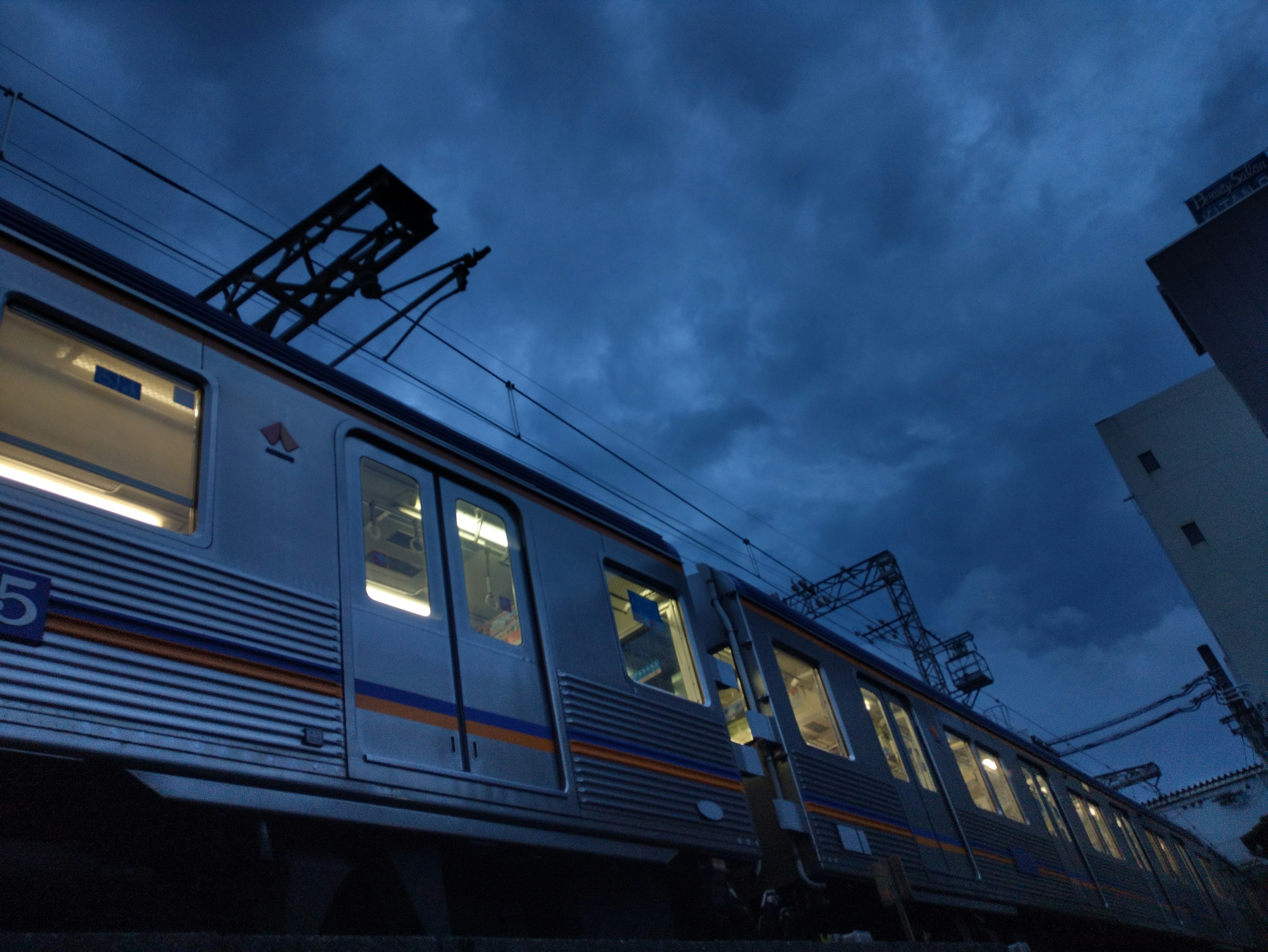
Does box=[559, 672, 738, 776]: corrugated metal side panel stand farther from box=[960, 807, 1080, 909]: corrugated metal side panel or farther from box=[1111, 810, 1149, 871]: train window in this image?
box=[1111, 810, 1149, 871]: train window

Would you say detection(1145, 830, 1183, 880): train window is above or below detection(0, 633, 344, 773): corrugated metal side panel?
above

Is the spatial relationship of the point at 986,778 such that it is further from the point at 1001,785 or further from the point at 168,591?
the point at 168,591

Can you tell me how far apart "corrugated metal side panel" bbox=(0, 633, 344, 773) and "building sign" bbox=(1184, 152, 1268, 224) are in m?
9.49

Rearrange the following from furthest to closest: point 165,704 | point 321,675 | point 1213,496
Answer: point 1213,496
point 321,675
point 165,704

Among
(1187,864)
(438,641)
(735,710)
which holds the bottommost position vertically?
(1187,864)

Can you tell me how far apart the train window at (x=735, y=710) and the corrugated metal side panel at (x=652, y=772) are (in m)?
0.84

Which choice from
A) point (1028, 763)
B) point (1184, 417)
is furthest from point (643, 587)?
point (1184, 417)

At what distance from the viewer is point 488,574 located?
4262 mm

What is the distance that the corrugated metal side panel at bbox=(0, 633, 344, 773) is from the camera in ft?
7.89

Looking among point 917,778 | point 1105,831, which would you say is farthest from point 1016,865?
point 1105,831

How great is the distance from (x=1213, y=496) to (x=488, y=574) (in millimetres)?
21809

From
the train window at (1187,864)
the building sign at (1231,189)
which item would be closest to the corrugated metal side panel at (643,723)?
the building sign at (1231,189)

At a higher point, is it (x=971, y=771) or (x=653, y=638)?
(x=653, y=638)

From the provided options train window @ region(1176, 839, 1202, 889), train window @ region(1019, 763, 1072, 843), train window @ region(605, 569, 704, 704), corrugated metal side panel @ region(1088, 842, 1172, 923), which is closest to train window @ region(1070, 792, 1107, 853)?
corrugated metal side panel @ region(1088, 842, 1172, 923)
